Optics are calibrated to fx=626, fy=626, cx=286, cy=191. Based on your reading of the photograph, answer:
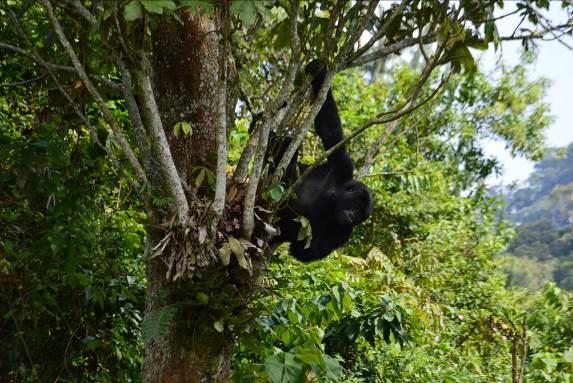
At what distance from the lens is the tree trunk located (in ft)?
8.68

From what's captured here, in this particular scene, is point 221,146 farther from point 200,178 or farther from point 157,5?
point 157,5

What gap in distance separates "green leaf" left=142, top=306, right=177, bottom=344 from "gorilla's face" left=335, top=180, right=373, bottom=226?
2644mm

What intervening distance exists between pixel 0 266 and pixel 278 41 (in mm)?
2151

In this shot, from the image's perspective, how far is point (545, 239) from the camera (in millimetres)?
39219

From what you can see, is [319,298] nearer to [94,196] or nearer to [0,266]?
[94,196]

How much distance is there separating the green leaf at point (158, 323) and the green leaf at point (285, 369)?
0.47 metres

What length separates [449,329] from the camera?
305 inches

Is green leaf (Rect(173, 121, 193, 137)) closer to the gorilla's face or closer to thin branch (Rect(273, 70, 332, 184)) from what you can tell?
thin branch (Rect(273, 70, 332, 184))

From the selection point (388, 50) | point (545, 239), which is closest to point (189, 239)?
point (388, 50)

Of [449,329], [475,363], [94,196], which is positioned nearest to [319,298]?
[94,196]

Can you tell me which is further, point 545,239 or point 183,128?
point 545,239

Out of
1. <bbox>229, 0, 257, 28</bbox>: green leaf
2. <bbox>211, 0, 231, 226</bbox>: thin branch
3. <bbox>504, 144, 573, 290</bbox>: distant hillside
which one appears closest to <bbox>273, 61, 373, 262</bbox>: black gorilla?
<bbox>211, 0, 231, 226</bbox>: thin branch

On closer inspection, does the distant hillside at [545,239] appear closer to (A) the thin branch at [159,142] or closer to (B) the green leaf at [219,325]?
(B) the green leaf at [219,325]

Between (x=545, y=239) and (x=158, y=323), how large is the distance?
40438mm
